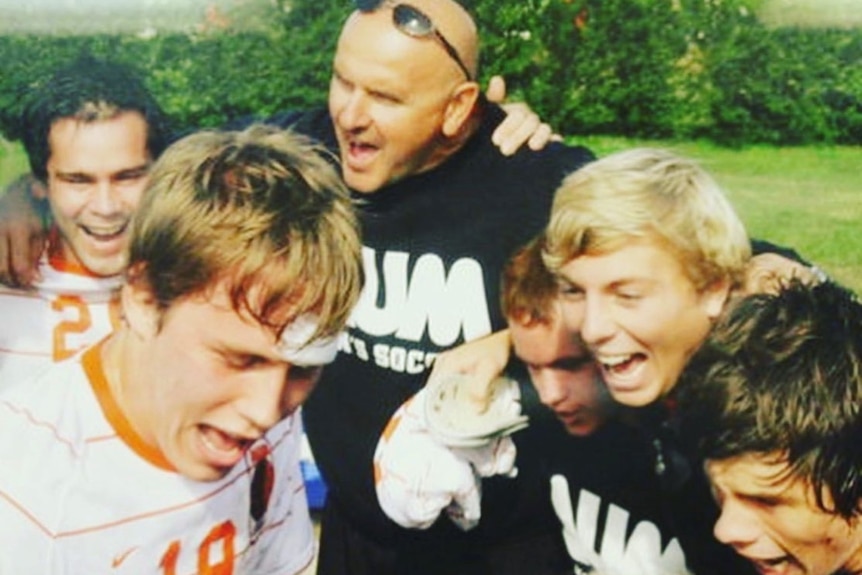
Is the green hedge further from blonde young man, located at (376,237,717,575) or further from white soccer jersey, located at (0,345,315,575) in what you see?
white soccer jersey, located at (0,345,315,575)

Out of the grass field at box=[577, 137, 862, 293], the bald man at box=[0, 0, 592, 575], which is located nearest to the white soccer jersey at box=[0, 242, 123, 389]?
the bald man at box=[0, 0, 592, 575]

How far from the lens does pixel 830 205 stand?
2748mm

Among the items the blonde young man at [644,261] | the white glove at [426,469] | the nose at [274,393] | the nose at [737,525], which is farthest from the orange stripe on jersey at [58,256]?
the nose at [737,525]

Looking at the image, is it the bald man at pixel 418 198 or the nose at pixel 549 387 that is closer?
the bald man at pixel 418 198

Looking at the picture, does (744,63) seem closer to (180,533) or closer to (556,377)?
(556,377)

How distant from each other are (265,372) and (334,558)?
1.78ft

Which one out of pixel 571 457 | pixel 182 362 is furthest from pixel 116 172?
pixel 571 457

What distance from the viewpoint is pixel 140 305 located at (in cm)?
270

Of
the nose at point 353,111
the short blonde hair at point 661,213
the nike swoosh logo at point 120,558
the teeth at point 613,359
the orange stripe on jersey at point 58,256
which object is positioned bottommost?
the nike swoosh logo at point 120,558

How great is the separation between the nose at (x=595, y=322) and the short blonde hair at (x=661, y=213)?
90 millimetres

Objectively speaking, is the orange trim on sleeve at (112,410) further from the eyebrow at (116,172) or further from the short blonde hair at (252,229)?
the eyebrow at (116,172)

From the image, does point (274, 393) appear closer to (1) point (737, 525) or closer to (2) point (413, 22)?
(2) point (413, 22)

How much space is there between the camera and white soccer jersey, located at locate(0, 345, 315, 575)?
264cm

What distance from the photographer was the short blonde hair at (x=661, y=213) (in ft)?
8.70
